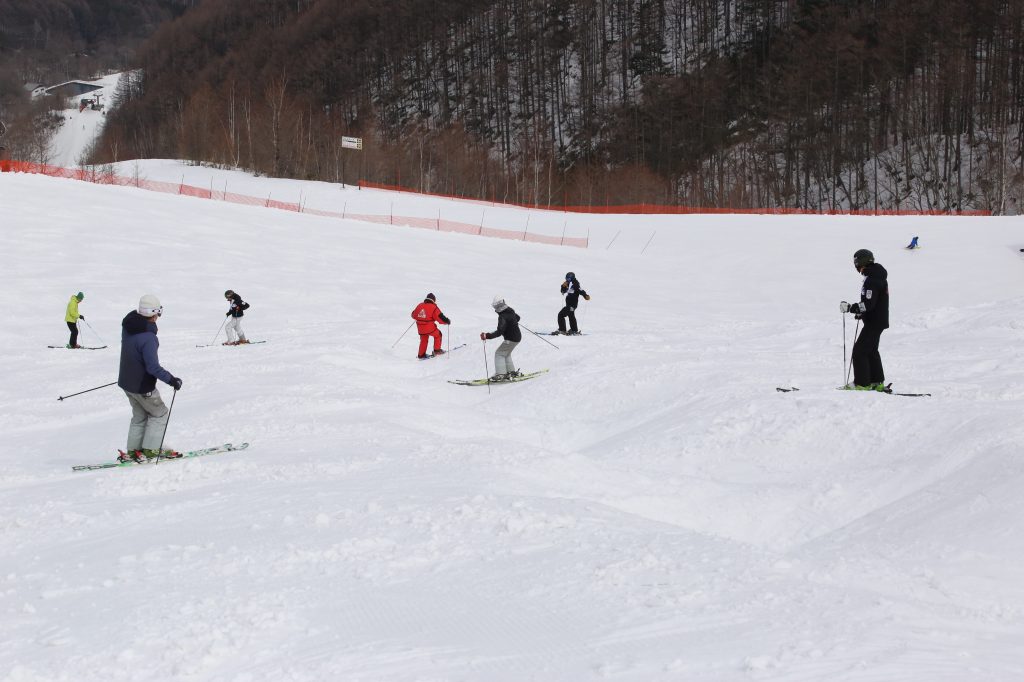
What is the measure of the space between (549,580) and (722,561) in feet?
3.42

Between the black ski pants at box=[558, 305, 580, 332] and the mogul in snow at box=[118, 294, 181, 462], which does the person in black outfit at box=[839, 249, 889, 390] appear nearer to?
the mogul in snow at box=[118, 294, 181, 462]

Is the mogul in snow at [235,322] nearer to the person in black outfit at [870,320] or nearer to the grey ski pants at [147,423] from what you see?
the grey ski pants at [147,423]

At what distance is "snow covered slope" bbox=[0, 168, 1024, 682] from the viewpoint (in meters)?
3.85

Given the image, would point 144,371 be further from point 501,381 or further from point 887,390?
point 887,390

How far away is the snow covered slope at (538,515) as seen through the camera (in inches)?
152

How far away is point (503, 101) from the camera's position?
297 ft

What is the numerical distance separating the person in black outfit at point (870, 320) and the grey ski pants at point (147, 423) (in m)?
7.35

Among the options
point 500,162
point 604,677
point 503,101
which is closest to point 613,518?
point 604,677

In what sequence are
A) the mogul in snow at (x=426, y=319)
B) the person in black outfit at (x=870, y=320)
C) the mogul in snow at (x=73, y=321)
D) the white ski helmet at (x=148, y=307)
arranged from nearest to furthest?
the white ski helmet at (x=148, y=307) → the person in black outfit at (x=870, y=320) → the mogul in snow at (x=426, y=319) → the mogul in snow at (x=73, y=321)

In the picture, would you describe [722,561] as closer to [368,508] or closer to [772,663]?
[772,663]

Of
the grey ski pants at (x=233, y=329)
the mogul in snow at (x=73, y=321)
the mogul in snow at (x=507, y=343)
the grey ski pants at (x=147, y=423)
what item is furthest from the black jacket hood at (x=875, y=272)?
the mogul in snow at (x=73, y=321)

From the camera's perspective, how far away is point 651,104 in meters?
79.6

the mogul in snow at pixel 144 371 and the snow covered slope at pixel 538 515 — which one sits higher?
the mogul in snow at pixel 144 371

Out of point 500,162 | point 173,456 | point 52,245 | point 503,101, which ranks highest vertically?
point 503,101
